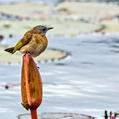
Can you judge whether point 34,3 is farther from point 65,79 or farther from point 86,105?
point 86,105

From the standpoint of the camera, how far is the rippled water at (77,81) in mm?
8055

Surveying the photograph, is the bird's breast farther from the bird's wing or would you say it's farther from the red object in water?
the red object in water

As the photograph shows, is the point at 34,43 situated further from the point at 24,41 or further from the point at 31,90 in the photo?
the point at 31,90

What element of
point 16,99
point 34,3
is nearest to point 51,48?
point 16,99

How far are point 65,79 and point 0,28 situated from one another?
728cm

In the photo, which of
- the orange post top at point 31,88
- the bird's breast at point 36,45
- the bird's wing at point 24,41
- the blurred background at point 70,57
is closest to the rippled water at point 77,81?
the blurred background at point 70,57

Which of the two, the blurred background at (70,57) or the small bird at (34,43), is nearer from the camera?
the small bird at (34,43)

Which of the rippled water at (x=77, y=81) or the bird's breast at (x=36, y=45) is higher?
the bird's breast at (x=36, y=45)

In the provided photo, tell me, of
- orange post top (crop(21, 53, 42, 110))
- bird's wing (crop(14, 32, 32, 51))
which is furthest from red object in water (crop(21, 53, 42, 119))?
bird's wing (crop(14, 32, 32, 51))

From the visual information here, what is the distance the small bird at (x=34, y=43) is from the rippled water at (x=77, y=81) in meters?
2.47

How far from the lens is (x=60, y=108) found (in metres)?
7.94

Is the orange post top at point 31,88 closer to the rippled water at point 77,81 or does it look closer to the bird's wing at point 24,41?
the bird's wing at point 24,41

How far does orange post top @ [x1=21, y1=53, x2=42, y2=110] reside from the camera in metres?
4.38

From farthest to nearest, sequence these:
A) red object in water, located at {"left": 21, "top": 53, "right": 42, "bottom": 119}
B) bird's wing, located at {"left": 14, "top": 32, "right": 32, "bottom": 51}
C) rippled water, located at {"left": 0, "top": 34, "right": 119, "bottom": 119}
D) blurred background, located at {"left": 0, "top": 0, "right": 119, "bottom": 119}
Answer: blurred background, located at {"left": 0, "top": 0, "right": 119, "bottom": 119}
rippled water, located at {"left": 0, "top": 34, "right": 119, "bottom": 119}
bird's wing, located at {"left": 14, "top": 32, "right": 32, "bottom": 51}
red object in water, located at {"left": 21, "top": 53, "right": 42, "bottom": 119}
